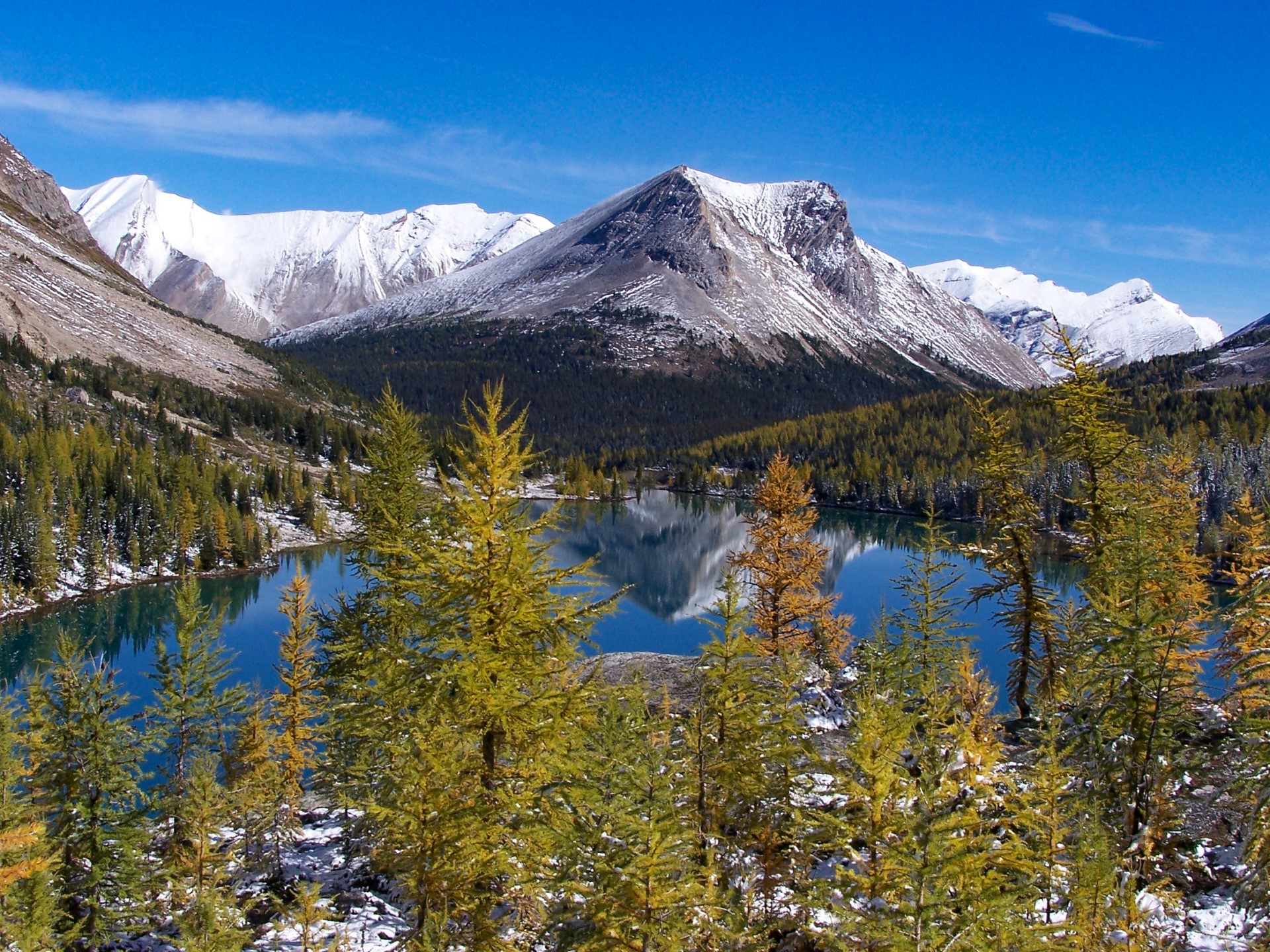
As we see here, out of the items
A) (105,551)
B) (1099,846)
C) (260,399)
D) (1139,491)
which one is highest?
(260,399)

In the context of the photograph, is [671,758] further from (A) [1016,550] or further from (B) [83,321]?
(B) [83,321]

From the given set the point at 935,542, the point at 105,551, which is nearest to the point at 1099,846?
the point at 935,542

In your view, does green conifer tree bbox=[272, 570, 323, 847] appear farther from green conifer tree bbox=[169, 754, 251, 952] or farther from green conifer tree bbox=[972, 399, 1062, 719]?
green conifer tree bbox=[972, 399, 1062, 719]

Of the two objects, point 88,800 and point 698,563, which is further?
point 698,563

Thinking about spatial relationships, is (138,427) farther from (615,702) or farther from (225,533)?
(615,702)

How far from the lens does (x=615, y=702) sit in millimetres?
13484

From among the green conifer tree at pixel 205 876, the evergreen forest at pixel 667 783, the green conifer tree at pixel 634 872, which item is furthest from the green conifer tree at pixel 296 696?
the green conifer tree at pixel 634 872

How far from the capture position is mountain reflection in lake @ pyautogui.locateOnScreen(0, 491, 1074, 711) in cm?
6175

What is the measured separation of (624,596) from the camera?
183 feet

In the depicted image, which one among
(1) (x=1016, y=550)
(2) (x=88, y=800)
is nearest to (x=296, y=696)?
(2) (x=88, y=800)

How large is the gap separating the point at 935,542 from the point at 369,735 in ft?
56.4

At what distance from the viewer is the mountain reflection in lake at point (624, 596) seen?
61.8 m

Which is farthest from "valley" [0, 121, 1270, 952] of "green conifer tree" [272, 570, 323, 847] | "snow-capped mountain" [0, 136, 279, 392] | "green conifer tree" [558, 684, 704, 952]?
"snow-capped mountain" [0, 136, 279, 392]

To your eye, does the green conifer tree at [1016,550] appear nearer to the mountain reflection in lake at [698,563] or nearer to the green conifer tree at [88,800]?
the mountain reflection in lake at [698,563]
